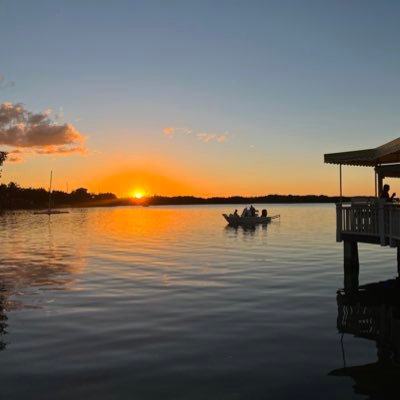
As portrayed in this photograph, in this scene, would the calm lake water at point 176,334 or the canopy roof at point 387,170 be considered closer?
the calm lake water at point 176,334

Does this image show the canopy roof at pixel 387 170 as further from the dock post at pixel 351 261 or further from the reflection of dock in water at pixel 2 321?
the reflection of dock in water at pixel 2 321

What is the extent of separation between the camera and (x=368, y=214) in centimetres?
1983

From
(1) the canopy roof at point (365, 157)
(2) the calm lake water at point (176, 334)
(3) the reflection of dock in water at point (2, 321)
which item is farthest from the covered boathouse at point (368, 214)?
(3) the reflection of dock in water at point (2, 321)

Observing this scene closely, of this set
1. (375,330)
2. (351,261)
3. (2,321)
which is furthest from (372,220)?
(2,321)

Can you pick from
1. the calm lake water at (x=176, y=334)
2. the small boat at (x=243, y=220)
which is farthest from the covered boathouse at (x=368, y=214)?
the small boat at (x=243, y=220)

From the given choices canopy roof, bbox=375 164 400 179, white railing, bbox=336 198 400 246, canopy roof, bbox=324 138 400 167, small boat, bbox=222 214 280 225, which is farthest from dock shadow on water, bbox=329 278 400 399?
small boat, bbox=222 214 280 225

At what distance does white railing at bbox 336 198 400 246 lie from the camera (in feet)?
58.1

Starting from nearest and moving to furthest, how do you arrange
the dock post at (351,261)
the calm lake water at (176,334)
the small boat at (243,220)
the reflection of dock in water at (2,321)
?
1. the calm lake water at (176,334)
2. the reflection of dock in water at (2,321)
3. the dock post at (351,261)
4. the small boat at (243,220)

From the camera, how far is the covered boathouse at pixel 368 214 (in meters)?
17.9

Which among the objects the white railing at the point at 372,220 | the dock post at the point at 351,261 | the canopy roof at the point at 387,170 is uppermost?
the canopy roof at the point at 387,170

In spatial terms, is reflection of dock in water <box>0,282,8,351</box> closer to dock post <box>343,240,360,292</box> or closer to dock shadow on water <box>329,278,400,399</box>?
dock shadow on water <box>329,278,400,399</box>

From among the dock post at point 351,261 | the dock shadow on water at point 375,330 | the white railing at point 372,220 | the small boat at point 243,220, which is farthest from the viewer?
the small boat at point 243,220

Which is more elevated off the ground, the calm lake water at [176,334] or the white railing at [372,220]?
the white railing at [372,220]

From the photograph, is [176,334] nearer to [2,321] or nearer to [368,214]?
A: [2,321]
